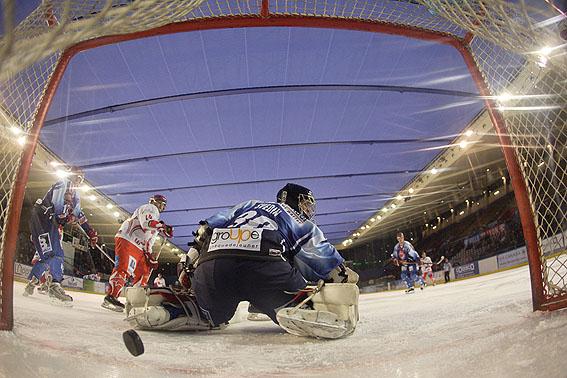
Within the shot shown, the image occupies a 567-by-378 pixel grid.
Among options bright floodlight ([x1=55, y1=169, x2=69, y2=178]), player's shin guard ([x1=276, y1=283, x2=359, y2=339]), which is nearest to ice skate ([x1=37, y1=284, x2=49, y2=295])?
bright floodlight ([x1=55, y1=169, x2=69, y2=178])

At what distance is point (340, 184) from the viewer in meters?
7.16

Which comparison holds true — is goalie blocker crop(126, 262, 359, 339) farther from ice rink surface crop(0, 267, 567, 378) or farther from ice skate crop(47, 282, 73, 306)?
ice skate crop(47, 282, 73, 306)

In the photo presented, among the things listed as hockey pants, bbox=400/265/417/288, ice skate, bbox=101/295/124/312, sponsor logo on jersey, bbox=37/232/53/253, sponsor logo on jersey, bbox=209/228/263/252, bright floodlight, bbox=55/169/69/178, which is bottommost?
hockey pants, bbox=400/265/417/288

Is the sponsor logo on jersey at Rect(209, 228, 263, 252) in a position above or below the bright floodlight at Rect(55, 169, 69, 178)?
below

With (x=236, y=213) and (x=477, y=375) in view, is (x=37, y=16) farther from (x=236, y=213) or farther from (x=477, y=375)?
(x=477, y=375)

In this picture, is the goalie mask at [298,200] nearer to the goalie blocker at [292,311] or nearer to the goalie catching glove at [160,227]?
the goalie blocker at [292,311]

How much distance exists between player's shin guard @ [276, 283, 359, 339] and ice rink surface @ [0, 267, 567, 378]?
0.05 m

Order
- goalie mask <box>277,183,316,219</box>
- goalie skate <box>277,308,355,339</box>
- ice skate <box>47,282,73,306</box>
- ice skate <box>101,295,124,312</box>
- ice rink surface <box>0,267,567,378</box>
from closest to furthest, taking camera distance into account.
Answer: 1. ice rink surface <box>0,267,567,378</box>
2. goalie skate <box>277,308,355,339</box>
3. goalie mask <box>277,183,316,219</box>
4. ice skate <box>101,295,124,312</box>
5. ice skate <box>47,282,73,306</box>

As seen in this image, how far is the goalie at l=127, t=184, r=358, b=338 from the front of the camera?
1559 millimetres

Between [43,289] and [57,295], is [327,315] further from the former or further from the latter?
[43,289]

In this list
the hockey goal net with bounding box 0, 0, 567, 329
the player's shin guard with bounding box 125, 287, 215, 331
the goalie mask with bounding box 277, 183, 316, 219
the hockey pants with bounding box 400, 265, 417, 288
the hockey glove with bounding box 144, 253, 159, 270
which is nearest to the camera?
the hockey goal net with bounding box 0, 0, 567, 329

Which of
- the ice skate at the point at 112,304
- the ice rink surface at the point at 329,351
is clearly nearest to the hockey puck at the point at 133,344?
the ice rink surface at the point at 329,351

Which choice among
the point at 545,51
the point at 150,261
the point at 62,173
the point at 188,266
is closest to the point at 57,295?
the point at 150,261

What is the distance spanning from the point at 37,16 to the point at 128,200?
645 cm
